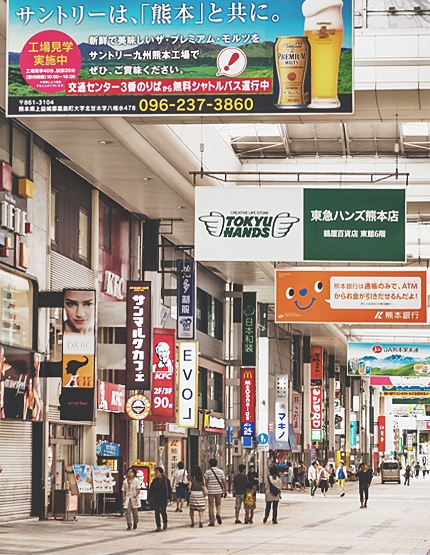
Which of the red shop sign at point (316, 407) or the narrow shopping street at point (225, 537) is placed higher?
the red shop sign at point (316, 407)

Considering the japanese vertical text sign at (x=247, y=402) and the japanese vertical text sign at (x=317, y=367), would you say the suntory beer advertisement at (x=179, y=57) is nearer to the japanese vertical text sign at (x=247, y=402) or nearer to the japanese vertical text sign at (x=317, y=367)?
the japanese vertical text sign at (x=247, y=402)

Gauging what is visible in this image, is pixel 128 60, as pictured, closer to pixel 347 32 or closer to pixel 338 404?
pixel 347 32

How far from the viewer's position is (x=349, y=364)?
44250mm

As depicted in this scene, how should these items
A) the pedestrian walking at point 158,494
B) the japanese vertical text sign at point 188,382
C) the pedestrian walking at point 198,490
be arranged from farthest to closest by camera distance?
the japanese vertical text sign at point 188,382 < the pedestrian walking at point 198,490 < the pedestrian walking at point 158,494

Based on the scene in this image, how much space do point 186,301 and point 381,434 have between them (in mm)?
63856

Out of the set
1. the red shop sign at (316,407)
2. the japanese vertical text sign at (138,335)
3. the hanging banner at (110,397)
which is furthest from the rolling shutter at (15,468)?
the red shop sign at (316,407)

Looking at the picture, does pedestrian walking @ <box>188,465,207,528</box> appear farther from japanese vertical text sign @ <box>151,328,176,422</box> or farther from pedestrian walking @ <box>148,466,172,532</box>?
japanese vertical text sign @ <box>151,328,176,422</box>

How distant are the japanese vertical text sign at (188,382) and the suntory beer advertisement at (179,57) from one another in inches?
782

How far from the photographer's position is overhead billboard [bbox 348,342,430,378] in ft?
144

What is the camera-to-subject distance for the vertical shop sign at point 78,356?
2205 cm

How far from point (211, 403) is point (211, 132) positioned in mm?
16578

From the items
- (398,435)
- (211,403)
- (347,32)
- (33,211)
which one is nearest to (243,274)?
(211,403)

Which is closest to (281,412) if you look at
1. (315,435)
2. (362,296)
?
(315,435)

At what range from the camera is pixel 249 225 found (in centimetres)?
1934
